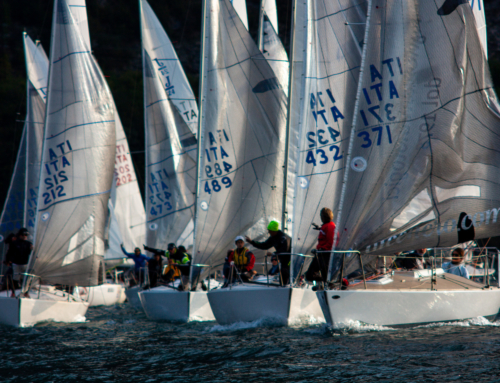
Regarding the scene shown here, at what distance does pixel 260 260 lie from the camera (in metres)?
12.7

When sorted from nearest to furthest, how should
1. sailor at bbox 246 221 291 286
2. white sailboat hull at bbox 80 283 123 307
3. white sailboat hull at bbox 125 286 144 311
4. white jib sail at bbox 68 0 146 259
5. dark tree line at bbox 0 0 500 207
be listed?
sailor at bbox 246 221 291 286 < white sailboat hull at bbox 125 286 144 311 < white sailboat hull at bbox 80 283 123 307 < white jib sail at bbox 68 0 146 259 < dark tree line at bbox 0 0 500 207

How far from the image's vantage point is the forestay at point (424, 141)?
841 cm

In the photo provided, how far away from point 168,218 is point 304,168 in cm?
871

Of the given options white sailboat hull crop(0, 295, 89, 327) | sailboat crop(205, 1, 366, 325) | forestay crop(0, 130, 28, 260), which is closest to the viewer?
sailboat crop(205, 1, 366, 325)

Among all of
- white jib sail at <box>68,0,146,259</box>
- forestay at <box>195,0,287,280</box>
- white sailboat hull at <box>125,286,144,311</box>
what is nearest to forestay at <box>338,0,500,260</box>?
forestay at <box>195,0,287,280</box>


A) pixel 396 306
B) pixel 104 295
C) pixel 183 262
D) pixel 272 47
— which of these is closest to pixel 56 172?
pixel 183 262

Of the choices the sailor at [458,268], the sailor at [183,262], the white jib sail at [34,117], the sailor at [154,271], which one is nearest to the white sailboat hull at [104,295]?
the white jib sail at [34,117]

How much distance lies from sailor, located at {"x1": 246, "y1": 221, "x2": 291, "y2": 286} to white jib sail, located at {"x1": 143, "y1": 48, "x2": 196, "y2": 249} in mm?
7881

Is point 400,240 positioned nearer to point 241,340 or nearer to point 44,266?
point 241,340

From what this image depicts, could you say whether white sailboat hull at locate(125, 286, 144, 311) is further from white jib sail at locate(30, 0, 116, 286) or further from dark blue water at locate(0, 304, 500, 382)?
dark blue water at locate(0, 304, 500, 382)

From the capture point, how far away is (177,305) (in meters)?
11.5

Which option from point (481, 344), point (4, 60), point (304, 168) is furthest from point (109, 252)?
point (4, 60)

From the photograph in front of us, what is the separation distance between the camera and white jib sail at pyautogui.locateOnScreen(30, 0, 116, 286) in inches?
480

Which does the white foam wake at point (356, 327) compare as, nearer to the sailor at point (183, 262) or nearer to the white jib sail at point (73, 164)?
the sailor at point (183, 262)
